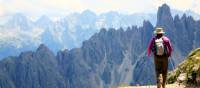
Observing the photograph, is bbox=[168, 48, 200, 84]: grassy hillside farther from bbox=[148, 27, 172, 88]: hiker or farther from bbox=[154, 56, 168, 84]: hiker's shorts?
bbox=[148, 27, 172, 88]: hiker

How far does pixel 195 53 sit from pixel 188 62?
1.19 meters

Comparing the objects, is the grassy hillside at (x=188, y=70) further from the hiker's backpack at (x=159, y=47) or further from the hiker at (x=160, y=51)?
the hiker's backpack at (x=159, y=47)

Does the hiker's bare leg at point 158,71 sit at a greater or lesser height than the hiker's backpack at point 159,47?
lesser

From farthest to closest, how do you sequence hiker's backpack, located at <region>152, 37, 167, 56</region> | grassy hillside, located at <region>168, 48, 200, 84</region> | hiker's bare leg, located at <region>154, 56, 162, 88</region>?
grassy hillside, located at <region>168, 48, 200, 84</region> < hiker's bare leg, located at <region>154, 56, 162, 88</region> < hiker's backpack, located at <region>152, 37, 167, 56</region>

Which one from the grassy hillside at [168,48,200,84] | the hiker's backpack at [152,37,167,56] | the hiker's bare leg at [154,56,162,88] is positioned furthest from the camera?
the grassy hillside at [168,48,200,84]

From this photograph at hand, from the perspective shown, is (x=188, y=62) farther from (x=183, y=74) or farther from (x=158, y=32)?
(x=158, y=32)

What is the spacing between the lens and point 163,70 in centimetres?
2412

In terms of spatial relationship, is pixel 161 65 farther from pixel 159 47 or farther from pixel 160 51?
pixel 159 47

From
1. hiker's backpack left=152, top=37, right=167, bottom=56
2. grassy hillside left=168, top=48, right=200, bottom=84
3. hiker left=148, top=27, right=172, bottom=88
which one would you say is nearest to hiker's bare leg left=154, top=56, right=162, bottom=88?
hiker left=148, top=27, right=172, bottom=88

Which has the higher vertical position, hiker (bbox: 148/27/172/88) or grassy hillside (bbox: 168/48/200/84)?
hiker (bbox: 148/27/172/88)

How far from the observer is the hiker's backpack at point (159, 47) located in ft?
77.1

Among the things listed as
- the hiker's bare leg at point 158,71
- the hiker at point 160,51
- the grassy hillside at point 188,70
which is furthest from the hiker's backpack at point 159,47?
the grassy hillside at point 188,70

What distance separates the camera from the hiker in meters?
23.6

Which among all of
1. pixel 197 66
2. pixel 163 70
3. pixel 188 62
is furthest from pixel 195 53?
pixel 163 70
